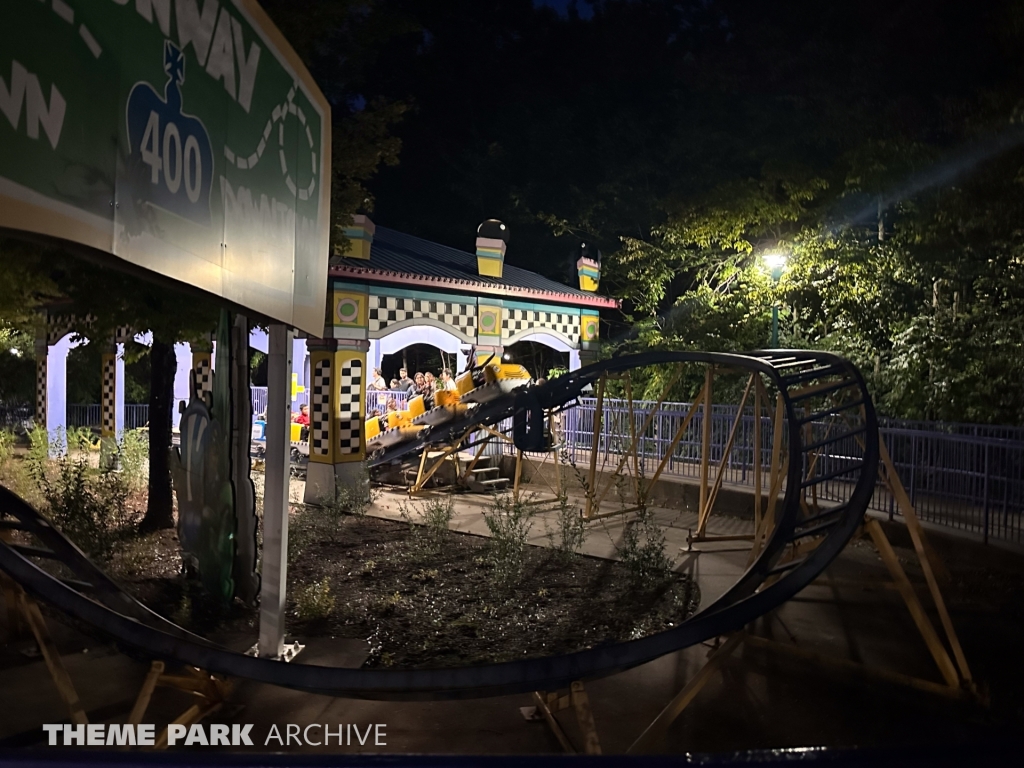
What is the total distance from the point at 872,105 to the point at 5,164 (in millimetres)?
12901

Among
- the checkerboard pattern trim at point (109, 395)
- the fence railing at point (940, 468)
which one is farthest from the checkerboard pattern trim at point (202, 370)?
the fence railing at point (940, 468)

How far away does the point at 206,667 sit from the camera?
3496 millimetres

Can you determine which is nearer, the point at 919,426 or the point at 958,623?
the point at 958,623

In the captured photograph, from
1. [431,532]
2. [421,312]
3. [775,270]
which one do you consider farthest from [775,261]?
[431,532]

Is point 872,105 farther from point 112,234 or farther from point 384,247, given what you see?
point 112,234

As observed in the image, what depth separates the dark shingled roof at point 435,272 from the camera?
1295 cm

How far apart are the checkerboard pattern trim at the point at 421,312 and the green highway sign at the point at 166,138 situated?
8.19 m

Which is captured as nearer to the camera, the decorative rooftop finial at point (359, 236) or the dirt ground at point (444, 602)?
the dirt ground at point (444, 602)

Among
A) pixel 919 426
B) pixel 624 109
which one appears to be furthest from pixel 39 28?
pixel 624 109

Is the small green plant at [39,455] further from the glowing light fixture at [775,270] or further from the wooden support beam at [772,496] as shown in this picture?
the glowing light fixture at [775,270]

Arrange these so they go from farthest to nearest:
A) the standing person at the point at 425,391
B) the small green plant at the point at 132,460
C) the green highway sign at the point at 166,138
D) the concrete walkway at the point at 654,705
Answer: the standing person at the point at 425,391 → the small green plant at the point at 132,460 → the concrete walkway at the point at 654,705 → the green highway sign at the point at 166,138

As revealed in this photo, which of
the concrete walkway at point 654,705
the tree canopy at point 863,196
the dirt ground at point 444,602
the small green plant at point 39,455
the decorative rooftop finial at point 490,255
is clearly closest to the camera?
the concrete walkway at point 654,705

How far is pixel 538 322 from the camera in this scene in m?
16.2

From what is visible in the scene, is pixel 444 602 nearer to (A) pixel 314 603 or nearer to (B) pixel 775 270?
(A) pixel 314 603
